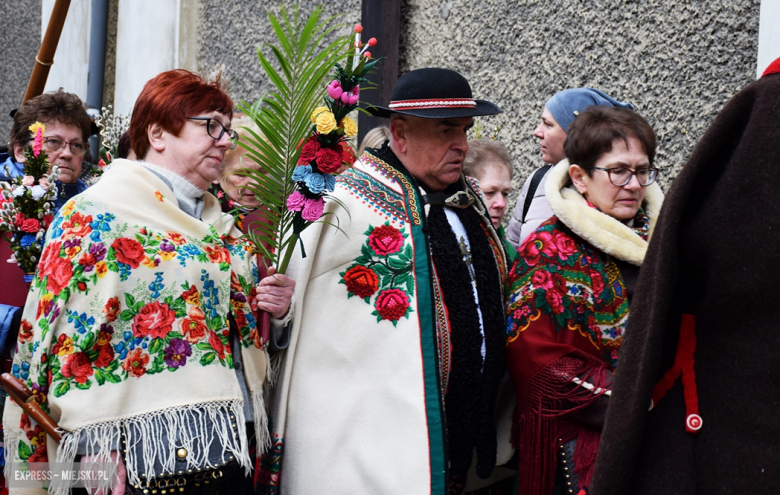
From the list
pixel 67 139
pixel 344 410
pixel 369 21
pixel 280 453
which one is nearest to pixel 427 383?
pixel 344 410

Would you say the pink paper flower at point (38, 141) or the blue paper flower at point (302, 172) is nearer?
the blue paper flower at point (302, 172)

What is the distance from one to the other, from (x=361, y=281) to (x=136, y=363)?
0.83 metres

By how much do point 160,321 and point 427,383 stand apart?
36.0 inches

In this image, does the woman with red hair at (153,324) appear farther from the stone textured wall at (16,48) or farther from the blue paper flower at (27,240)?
the stone textured wall at (16,48)

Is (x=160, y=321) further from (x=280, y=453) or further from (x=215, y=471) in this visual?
(x=280, y=453)

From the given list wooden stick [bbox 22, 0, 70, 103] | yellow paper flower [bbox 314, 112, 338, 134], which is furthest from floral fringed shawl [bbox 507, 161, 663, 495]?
wooden stick [bbox 22, 0, 70, 103]

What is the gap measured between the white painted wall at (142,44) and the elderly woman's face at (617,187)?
226 inches

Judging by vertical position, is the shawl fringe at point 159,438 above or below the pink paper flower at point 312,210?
below

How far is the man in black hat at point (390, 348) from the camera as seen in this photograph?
2.78m

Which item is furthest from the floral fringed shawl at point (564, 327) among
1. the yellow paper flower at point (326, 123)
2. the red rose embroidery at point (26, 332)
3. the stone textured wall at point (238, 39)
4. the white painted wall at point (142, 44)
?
the white painted wall at point (142, 44)

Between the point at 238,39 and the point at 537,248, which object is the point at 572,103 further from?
the point at 238,39

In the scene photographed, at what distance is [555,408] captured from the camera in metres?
2.71

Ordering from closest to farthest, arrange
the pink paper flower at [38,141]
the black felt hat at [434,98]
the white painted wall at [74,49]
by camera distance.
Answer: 1. the black felt hat at [434,98]
2. the pink paper flower at [38,141]
3. the white painted wall at [74,49]

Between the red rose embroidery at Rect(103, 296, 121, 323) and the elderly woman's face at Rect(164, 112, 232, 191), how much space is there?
0.57 m
